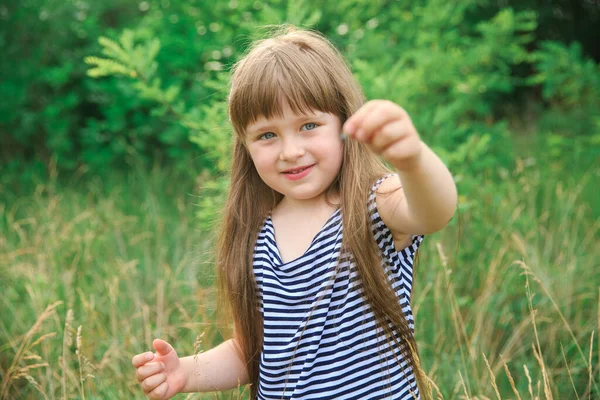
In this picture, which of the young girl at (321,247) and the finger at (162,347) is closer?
the young girl at (321,247)

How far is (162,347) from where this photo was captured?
1.58 m

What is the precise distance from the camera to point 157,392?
156cm

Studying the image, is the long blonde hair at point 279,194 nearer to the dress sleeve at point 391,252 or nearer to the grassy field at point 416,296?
the dress sleeve at point 391,252

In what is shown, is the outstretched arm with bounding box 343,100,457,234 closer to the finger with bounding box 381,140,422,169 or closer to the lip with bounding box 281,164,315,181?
the finger with bounding box 381,140,422,169

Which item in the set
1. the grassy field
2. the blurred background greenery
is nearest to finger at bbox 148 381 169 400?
the blurred background greenery

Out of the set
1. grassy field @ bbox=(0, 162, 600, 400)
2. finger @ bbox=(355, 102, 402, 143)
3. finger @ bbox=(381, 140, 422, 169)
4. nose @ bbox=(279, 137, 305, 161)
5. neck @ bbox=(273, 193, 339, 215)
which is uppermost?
finger @ bbox=(355, 102, 402, 143)

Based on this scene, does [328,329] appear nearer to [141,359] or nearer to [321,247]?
[321,247]

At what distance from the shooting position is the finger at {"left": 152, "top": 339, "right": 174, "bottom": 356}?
1569 millimetres

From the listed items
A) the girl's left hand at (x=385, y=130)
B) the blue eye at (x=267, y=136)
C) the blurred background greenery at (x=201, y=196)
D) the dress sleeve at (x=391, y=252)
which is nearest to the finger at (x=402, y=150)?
the girl's left hand at (x=385, y=130)

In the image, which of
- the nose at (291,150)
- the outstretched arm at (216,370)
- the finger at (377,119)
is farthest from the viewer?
the outstretched arm at (216,370)

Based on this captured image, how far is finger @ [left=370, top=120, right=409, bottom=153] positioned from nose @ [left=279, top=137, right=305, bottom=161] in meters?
0.33

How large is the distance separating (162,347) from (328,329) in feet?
1.43

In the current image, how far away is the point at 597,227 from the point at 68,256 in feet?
8.54

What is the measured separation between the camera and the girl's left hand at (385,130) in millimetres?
1098
